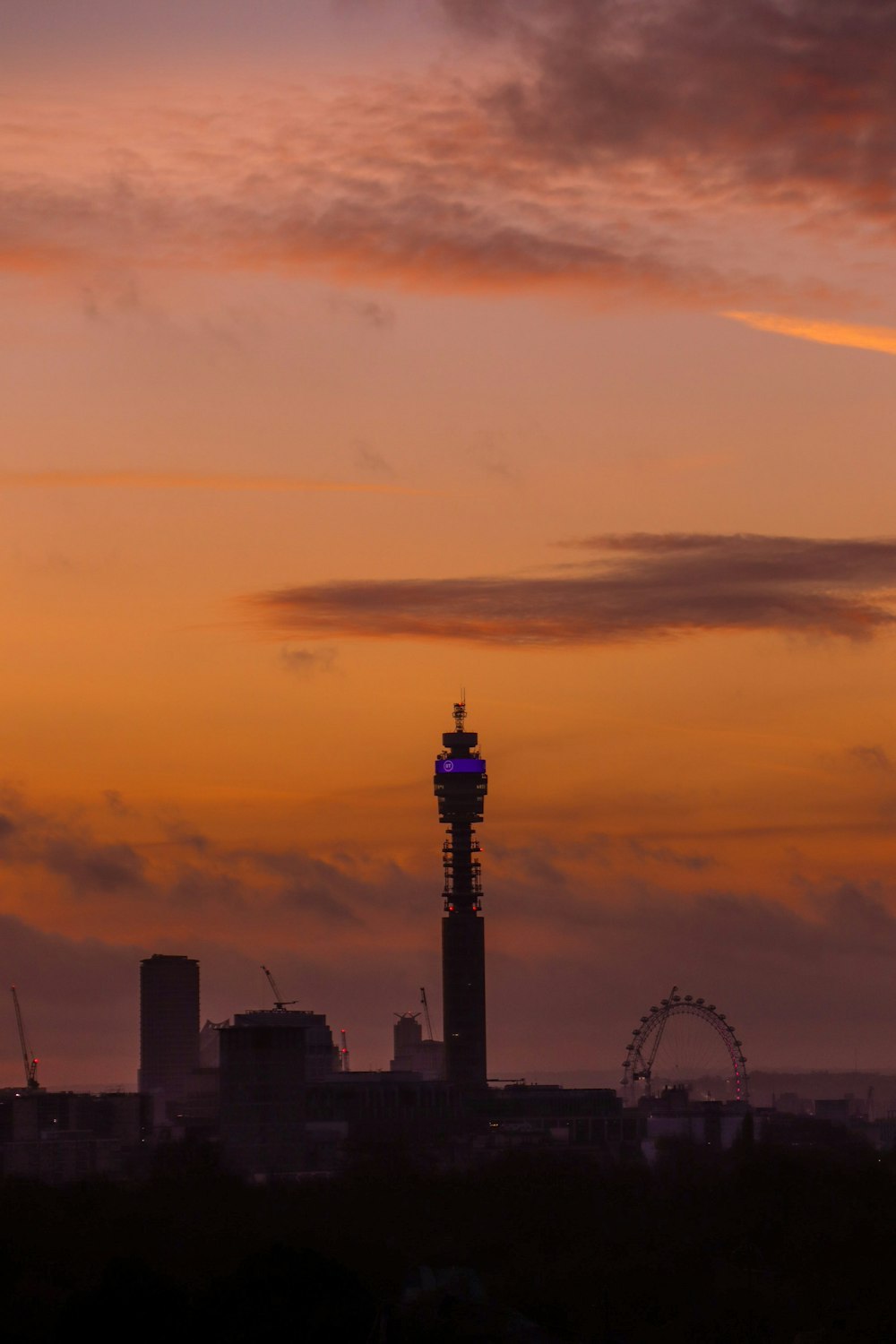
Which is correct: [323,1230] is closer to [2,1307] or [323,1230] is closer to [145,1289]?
[2,1307]

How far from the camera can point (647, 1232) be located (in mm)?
184500

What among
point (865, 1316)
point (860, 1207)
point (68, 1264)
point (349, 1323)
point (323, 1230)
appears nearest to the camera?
point (349, 1323)

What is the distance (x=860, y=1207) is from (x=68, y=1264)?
73276 mm

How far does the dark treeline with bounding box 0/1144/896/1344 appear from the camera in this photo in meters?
111

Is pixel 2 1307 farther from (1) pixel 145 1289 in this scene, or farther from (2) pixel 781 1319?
(2) pixel 781 1319

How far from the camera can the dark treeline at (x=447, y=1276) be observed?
111062 mm

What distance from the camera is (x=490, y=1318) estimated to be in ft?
387

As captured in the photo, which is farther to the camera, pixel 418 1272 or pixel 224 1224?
pixel 224 1224

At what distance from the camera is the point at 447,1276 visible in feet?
460

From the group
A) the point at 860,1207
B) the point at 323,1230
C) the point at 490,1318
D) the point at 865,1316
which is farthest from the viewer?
the point at 860,1207

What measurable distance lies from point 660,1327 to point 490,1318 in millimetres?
16046

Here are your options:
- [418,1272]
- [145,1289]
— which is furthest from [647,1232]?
[145,1289]

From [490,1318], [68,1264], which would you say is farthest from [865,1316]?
[68,1264]

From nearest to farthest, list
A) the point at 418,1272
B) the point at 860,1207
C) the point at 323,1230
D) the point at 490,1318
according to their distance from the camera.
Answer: the point at 490,1318 < the point at 418,1272 < the point at 323,1230 < the point at 860,1207
